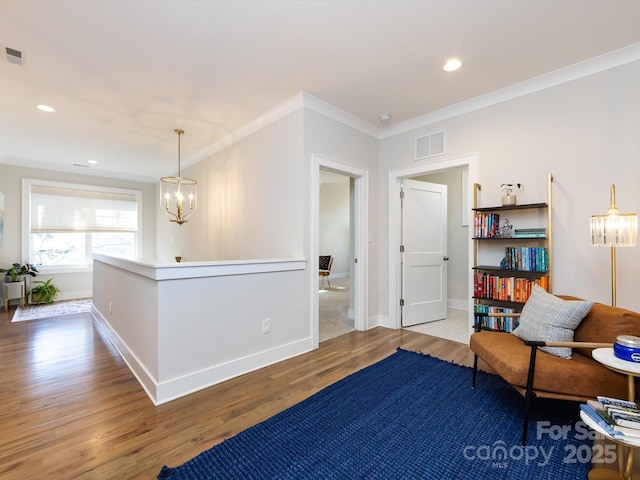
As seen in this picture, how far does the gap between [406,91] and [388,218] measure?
1.61 m

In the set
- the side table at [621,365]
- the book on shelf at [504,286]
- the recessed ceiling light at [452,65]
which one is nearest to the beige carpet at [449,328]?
the book on shelf at [504,286]

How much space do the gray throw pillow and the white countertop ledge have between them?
6.68 ft

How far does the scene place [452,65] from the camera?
261cm

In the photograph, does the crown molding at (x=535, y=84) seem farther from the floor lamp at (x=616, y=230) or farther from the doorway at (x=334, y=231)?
the doorway at (x=334, y=231)

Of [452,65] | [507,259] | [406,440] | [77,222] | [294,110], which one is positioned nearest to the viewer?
[406,440]

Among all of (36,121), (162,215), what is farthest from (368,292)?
(162,215)

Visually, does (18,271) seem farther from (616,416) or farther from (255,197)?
(616,416)

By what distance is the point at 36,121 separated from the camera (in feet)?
12.5

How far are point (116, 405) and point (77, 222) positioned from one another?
18.7 feet

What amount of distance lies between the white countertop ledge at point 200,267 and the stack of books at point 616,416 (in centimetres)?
233

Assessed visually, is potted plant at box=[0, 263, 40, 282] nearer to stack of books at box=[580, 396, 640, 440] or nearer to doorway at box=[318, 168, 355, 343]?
doorway at box=[318, 168, 355, 343]

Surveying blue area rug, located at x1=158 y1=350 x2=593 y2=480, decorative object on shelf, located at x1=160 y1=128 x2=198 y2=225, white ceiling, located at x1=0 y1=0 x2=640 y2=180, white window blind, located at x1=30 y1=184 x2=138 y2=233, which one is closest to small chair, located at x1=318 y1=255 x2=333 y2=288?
decorative object on shelf, located at x1=160 y1=128 x2=198 y2=225

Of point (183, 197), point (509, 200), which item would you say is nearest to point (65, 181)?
point (183, 197)

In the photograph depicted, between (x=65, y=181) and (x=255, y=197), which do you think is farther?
(x=65, y=181)
